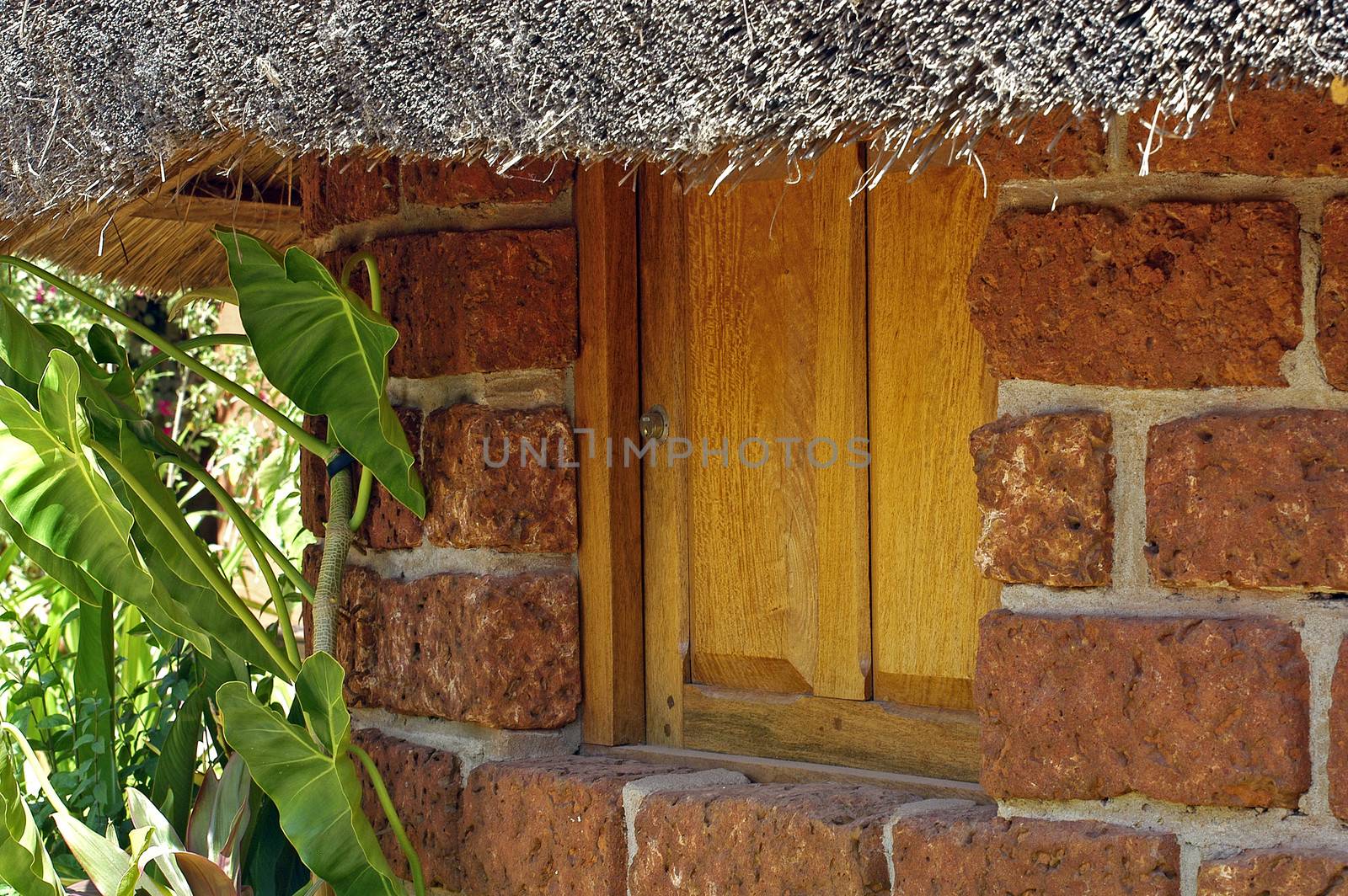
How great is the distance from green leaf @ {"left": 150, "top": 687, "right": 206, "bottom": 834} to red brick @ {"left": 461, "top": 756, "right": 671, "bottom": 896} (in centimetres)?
51

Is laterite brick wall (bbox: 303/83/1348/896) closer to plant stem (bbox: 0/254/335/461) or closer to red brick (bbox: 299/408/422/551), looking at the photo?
red brick (bbox: 299/408/422/551)

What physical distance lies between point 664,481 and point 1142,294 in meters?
0.75

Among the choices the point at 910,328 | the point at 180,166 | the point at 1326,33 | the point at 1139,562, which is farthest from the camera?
the point at 180,166

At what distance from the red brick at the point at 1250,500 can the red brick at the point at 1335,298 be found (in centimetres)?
5

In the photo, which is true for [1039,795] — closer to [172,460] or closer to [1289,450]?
[1289,450]

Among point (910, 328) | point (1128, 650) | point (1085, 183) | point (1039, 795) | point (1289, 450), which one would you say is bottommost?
point (1039, 795)

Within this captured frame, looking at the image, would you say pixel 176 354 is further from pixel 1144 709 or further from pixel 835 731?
pixel 1144 709

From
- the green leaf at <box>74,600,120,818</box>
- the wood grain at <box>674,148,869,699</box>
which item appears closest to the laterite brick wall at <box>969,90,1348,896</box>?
the wood grain at <box>674,148,869,699</box>

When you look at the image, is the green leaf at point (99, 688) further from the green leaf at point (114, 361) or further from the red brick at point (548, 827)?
the red brick at point (548, 827)

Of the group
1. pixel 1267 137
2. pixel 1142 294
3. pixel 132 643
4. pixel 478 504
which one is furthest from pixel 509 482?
pixel 132 643

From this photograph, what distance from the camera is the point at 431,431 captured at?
2.00 m

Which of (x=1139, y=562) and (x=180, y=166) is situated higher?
(x=180, y=166)

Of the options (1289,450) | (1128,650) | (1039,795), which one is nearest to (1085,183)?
(1289,450)

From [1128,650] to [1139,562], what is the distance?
0.09m
